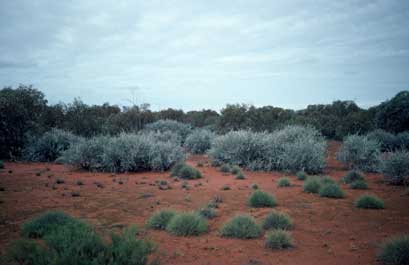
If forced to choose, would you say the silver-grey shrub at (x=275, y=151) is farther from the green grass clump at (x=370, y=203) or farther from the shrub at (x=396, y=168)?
the green grass clump at (x=370, y=203)

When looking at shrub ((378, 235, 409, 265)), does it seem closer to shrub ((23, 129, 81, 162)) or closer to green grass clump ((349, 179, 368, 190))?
green grass clump ((349, 179, 368, 190))

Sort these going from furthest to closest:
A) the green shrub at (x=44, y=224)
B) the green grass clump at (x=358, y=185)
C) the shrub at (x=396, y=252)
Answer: the green grass clump at (x=358, y=185), the green shrub at (x=44, y=224), the shrub at (x=396, y=252)

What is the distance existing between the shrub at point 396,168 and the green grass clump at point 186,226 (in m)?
8.78

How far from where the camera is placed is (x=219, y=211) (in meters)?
9.17

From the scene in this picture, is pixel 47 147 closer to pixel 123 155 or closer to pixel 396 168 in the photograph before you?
pixel 123 155

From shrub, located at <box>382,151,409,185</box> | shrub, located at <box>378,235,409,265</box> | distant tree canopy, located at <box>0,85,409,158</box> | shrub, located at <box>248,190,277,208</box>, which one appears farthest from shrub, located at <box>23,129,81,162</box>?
shrub, located at <box>378,235,409,265</box>

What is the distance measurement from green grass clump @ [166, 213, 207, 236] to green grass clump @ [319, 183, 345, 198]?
5223mm

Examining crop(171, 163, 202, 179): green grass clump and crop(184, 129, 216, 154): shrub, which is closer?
crop(171, 163, 202, 179): green grass clump

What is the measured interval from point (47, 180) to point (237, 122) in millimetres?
21498

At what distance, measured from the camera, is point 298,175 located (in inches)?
565

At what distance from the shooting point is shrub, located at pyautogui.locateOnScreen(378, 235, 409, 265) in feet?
17.6

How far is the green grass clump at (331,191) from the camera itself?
10.8m

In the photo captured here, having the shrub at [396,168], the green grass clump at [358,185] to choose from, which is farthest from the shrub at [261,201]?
the shrub at [396,168]

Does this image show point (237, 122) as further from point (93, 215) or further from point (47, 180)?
point (93, 215)
